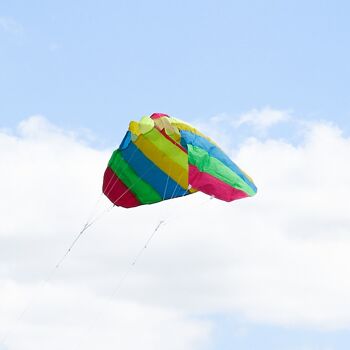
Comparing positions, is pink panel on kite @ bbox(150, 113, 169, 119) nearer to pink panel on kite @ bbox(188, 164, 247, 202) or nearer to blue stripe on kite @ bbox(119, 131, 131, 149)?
blue stripe on kite @ bbox(119, 131, 131, 149)

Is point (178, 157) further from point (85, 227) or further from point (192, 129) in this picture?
point (85, 227)

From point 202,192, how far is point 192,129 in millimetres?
2122

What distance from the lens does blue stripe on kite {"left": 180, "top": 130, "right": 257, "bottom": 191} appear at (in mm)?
36688

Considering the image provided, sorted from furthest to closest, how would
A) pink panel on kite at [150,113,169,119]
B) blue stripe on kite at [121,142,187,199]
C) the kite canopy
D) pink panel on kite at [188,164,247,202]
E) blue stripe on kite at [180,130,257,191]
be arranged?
blue stripe on kite at [121,142,187,199], pink panel on kite at [150,113,169,119], blue stripe on kite at [180,130,257,191], the kite canopy, pink panel on kite at [188,164,247,202]

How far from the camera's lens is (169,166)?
37.4 m

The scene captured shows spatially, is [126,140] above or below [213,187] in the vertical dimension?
above

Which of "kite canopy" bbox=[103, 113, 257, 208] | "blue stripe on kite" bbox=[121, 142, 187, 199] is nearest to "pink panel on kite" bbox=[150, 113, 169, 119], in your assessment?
"kite canopy" bbox=[103, 113, 257, 208]

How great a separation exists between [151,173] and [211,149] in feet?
7.81

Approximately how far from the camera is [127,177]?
38188mm

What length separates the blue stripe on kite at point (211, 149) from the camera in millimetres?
36688

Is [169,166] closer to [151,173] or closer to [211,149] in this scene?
[151,173]

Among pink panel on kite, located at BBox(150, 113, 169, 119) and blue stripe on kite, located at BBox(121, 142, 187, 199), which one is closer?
pink panel on kite, located at BBox(150, 113, 169, 119)

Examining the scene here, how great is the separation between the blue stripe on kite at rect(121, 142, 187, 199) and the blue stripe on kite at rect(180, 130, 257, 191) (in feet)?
5.02

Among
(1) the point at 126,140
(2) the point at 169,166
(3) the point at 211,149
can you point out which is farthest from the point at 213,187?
(1) the point at 126,140
